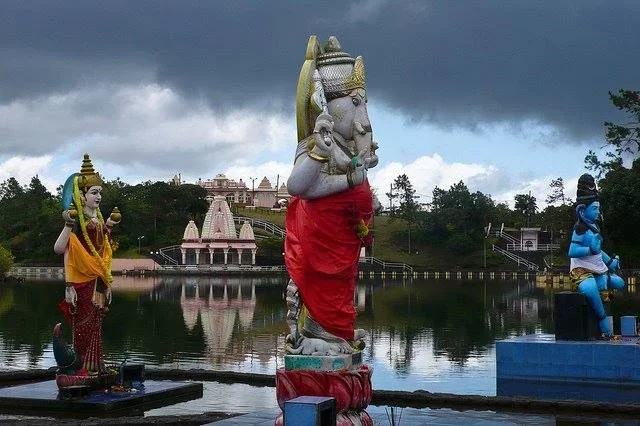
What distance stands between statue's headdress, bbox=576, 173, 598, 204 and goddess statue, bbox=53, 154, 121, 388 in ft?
27.8

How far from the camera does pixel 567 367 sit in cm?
1564

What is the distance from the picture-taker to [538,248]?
8131cm

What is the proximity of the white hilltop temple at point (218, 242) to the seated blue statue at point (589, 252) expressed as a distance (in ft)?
208

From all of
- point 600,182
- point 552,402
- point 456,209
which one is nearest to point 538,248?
point 456,209

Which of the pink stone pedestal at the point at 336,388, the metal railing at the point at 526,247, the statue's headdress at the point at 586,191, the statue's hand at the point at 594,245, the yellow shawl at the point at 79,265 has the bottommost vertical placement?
the pink stone pedestal at the point at 336,388

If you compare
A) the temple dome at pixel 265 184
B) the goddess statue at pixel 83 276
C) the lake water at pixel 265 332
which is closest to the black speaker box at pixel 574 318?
the lake water at pixel 265 332

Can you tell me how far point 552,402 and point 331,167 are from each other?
5.47m

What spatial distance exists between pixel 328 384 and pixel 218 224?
71845 mm

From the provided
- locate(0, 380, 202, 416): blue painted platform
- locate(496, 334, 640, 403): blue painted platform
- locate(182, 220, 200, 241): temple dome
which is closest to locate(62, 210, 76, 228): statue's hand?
locate(0, 380, 202, 416): blue painted platform

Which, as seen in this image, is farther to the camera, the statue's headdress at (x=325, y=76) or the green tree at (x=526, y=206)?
the green tree at (x=526, y=206)

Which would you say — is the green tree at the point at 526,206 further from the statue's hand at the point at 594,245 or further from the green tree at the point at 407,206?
the statue's hand at the point at 594,245

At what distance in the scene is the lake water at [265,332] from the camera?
17.5m

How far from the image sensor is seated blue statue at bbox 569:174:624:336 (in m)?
16.6

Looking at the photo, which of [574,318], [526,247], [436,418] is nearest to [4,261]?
[526,247]
